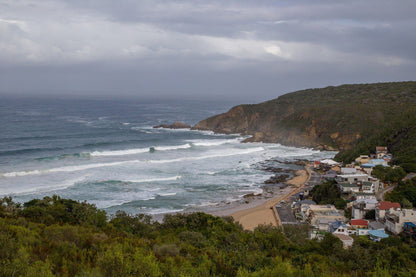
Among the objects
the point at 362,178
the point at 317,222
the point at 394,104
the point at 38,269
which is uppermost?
the point at 394,104

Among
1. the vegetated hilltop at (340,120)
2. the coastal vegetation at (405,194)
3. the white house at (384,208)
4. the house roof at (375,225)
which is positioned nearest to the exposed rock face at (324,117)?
the vegetated hilltop at (340,120)

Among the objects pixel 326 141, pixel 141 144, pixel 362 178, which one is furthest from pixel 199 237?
pixel 326 141

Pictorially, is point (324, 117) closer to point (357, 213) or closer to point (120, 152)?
point (120, 152)

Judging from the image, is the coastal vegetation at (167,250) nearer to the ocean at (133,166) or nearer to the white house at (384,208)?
the white house at (384,208)

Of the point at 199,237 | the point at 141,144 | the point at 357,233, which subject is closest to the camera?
the point at 199,237

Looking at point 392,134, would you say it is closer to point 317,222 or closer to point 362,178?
point 362,178
